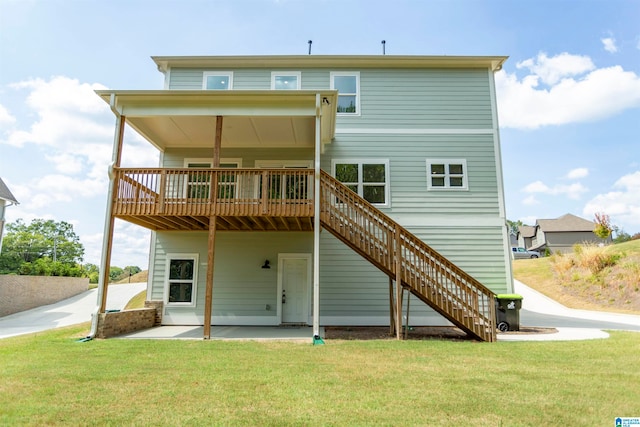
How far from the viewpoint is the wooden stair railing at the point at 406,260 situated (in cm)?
830

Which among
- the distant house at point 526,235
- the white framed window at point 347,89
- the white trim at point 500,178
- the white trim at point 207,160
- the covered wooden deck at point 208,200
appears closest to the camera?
the covered wooden deck at point 208,200

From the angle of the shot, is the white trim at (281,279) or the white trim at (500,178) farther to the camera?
the white trim at (281,279)

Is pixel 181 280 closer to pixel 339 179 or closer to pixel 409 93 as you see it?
pixel 339 179

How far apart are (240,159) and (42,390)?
8597mm

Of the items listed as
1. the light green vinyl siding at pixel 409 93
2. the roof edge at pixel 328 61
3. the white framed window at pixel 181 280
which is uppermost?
the roof edge at pixel 328 61

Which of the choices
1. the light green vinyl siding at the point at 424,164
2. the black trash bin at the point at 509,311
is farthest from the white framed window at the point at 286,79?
the black trash bin at the point at 509,311

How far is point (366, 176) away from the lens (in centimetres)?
1188

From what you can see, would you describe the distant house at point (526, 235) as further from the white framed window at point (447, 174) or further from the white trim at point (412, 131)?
the white framed window at point (447, 174)

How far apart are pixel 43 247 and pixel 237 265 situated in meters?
36.0

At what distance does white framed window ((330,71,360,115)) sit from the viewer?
12.3m

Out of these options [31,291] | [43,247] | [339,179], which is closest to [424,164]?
[339,179]

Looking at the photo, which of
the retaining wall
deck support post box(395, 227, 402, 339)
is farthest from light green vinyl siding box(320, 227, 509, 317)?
the retaining wall

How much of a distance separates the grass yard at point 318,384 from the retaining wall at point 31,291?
11785 mm

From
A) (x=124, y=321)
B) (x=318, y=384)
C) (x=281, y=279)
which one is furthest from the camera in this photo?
(x=281, y=279)
